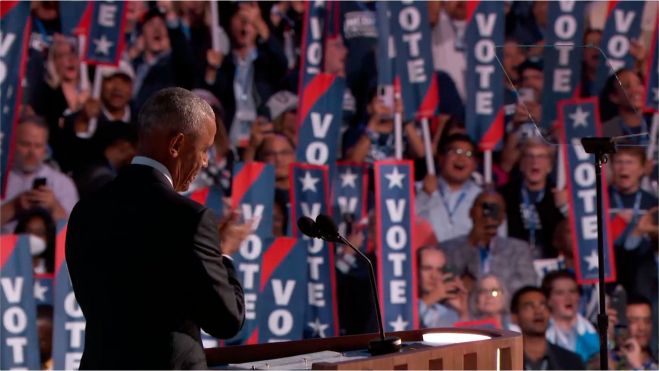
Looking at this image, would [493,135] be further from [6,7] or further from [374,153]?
[6,7]

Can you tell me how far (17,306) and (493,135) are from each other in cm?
235

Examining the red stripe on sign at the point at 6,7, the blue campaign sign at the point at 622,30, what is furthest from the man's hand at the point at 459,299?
the red stripe on sign at the point at 6,7

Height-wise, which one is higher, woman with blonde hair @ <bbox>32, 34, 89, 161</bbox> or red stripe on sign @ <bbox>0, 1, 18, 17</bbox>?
red stripe on sign @ <bbox>0, 1, 18, 17</bbox>

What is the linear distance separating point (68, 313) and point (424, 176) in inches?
69.5

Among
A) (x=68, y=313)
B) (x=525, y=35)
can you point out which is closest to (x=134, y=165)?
(x=68, y=313)

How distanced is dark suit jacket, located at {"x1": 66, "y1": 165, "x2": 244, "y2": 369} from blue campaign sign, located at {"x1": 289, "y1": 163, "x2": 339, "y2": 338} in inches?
108

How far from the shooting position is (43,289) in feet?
14.2

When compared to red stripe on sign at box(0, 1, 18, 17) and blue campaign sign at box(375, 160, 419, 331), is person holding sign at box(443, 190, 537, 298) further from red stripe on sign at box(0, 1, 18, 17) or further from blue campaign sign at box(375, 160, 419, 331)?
red stripe on sign at box(0, 1, 18, 17)

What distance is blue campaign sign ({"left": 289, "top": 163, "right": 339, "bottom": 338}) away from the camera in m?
4.59

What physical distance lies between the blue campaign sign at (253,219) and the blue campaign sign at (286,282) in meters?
0.04

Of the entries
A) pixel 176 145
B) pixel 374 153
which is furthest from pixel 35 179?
pixel 176 145

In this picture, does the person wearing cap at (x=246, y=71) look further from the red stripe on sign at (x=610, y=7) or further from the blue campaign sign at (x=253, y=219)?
the red stripe on sign at (x=610, y=7)

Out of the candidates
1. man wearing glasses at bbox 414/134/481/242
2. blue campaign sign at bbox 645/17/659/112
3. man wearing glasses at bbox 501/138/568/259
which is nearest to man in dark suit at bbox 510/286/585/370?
man wearing glasses at bbox 501/138/568/259

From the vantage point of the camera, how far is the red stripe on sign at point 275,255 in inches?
179
